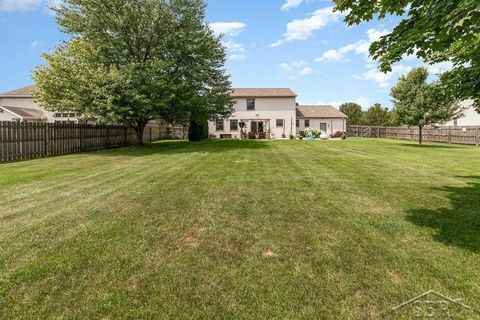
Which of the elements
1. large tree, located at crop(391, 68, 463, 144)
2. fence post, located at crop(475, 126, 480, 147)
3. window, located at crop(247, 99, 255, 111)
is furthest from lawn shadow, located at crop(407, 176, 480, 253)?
window, located at crop(247, 99, 255, 111)

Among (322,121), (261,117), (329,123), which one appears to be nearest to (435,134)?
(329,123)

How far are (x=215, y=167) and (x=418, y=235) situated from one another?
7.71m

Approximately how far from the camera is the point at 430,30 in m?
4.68

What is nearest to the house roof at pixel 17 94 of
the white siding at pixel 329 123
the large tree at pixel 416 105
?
the white siding at pixel 329 123

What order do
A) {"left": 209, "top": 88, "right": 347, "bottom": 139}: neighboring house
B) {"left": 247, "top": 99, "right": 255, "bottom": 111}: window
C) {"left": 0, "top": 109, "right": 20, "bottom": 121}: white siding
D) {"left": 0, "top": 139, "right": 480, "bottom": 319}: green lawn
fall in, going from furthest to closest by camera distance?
{"left": 247, "top": 99, "right": 255, "bottom": 111}: window, {"left": 209, "top": 88, "right": 347, "bottom": 139}: neighboring house, {"left": 0, "top": 109, "right": 20, "bottom": 121}: white siding, {"left": 0, "top": 139, "right": 480, "bottom": 319}: green lawn

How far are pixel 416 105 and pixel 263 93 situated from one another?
2197 centimetres

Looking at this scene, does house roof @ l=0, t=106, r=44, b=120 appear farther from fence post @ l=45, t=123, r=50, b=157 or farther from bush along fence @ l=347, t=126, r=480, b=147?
bush along fence @ l=347, t=126, r=480, b=147

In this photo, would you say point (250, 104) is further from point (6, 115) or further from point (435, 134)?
point (6, 115)

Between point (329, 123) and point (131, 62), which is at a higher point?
point (131, 62)

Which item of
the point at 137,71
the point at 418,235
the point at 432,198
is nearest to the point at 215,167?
the point at 432,198

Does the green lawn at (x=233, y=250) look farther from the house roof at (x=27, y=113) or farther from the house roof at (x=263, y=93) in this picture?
the house roof at (x=263, y=93)

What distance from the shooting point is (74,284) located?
10.7ft

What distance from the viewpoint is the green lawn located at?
2939 mm

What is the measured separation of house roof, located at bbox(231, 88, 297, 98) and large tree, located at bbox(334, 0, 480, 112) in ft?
117
